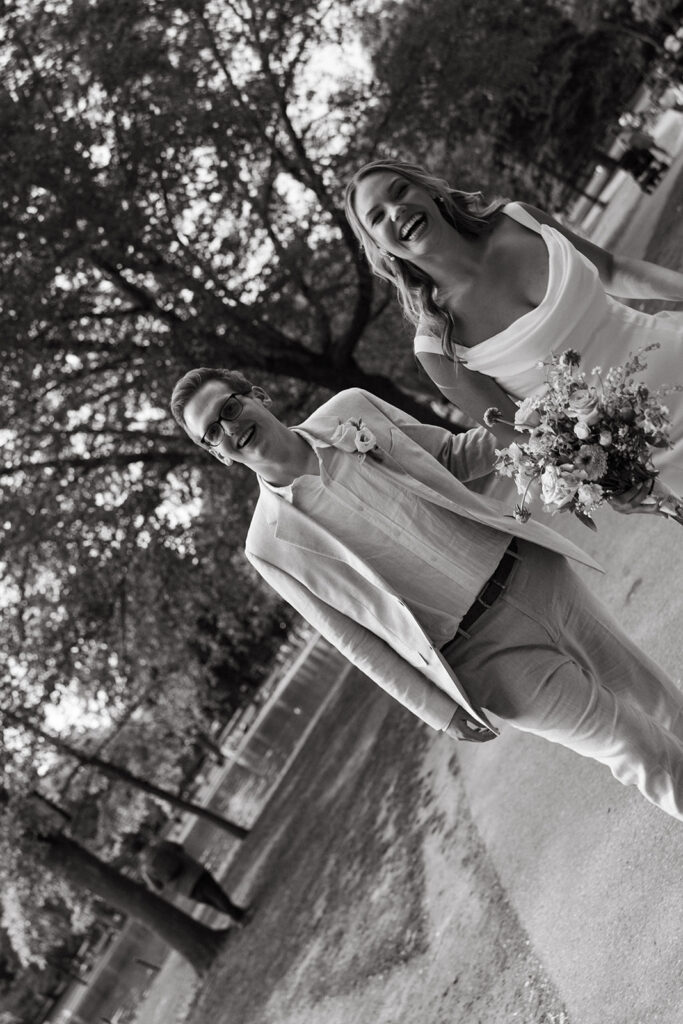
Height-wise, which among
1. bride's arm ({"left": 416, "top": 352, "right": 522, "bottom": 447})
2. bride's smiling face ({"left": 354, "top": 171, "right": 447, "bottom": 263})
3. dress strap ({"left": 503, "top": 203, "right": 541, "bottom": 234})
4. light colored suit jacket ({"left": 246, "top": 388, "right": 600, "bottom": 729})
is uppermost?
dress strap ({"left": 503, "top": 203, "right": 541, "bottom": 234})

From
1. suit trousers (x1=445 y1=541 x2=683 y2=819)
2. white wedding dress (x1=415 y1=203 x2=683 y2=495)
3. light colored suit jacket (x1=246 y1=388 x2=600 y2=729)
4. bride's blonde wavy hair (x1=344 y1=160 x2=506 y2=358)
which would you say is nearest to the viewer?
suit trousers (x1=445 y1=541 x2=683 y2=819)

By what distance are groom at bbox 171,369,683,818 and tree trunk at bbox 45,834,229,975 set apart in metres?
12.4

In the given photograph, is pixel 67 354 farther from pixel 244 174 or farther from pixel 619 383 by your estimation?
pixel 619 383

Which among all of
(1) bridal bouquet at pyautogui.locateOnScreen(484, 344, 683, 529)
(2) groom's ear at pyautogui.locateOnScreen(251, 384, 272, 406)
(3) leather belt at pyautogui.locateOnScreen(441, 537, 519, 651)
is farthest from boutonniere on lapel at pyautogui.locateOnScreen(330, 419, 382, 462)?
(1) bridal bouquet at pyautogui.locateOnScreen(484, 344, 683, 529)

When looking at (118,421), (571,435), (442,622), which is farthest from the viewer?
(118,421)

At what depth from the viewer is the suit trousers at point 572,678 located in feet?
15.2

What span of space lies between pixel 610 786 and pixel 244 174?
11615mm

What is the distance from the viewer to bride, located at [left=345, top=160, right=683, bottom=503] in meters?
4.89

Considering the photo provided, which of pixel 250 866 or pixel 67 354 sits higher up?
pixel 67 354

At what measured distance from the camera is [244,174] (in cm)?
1596

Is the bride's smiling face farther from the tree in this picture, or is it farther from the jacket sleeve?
the tree

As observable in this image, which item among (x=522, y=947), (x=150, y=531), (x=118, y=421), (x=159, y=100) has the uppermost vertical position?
(x=159, y=100)

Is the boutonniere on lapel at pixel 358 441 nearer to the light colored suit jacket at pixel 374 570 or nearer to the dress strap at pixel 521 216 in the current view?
the light colored suit jacket at pixel 374 570

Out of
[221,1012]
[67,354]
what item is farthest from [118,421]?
[221,1012]
